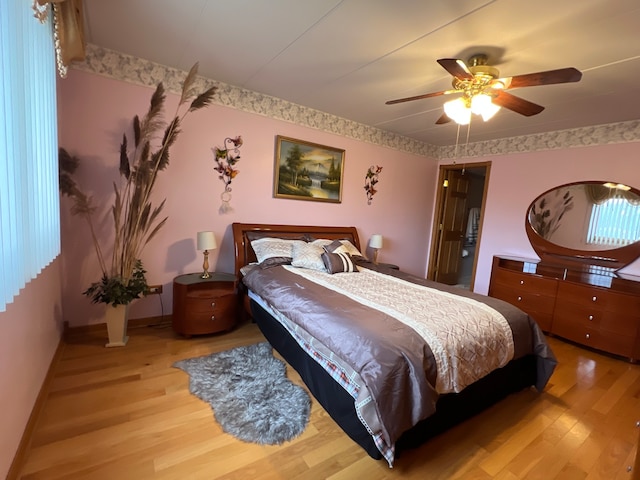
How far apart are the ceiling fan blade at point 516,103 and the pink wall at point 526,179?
6.78 ft

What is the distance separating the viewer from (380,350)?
1.45 metres

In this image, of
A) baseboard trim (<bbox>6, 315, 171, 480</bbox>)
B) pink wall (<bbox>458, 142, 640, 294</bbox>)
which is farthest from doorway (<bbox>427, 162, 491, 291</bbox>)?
baseboard trim (<bbox>6, 315, 171, 480</bbox>)

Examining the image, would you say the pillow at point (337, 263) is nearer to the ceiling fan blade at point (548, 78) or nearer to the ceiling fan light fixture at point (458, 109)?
the ceiling fan light fixture at point (458, 109)

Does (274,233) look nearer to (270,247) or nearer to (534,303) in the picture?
(270,247)

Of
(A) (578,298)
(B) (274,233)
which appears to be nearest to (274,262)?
(B) (274,233)

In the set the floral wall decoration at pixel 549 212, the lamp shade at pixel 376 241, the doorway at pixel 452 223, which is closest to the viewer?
the floral wall decoration at pixel 549 212

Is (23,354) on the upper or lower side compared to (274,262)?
lower

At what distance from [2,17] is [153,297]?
2415 millimetres

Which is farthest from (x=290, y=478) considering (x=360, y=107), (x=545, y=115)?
(x=545, y=115)

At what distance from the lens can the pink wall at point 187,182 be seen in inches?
96.7

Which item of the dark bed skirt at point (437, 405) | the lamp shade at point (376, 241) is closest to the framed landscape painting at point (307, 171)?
the lamp shade at point (376, 241)

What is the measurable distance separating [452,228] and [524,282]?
1.75m

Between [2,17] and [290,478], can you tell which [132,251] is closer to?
[2,17]

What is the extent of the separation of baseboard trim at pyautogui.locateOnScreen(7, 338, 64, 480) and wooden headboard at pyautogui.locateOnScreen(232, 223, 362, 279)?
151 cm
